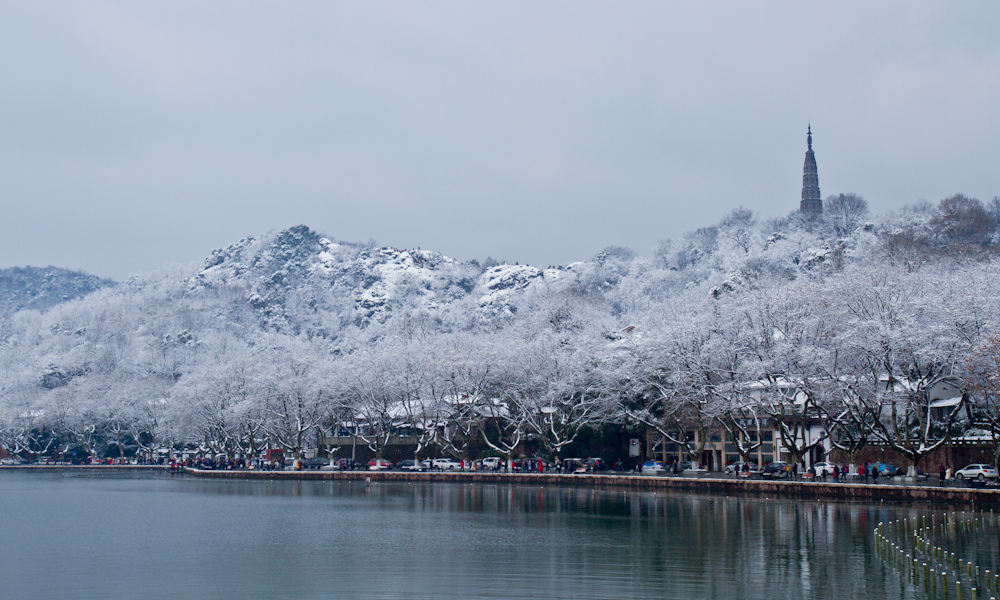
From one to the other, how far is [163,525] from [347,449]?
147 ft

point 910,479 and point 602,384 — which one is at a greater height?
point 602,384

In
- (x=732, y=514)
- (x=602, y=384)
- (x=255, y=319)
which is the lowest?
(x=732, y=514)

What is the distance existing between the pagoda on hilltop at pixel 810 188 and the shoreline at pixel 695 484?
103 meters

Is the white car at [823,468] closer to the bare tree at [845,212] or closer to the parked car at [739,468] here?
the parked car at [739,468]

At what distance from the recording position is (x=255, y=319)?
160 metres

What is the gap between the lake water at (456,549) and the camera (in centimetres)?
2109

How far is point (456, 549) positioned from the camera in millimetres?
27859

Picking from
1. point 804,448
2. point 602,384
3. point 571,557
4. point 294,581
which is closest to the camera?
point 294,581

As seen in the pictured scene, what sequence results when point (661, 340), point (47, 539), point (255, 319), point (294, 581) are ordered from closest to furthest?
point (294, 581)
point (47, 539)
point (661, 340)
point (255, 319)

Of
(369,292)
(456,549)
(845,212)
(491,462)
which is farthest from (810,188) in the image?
(456,549)

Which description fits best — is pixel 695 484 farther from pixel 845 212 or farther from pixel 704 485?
pixel 845 212

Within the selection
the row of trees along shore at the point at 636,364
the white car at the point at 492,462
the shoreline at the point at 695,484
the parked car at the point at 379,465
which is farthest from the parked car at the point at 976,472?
the parked car at the point at 379,465

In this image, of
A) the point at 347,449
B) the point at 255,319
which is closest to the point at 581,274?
the point at 255,319

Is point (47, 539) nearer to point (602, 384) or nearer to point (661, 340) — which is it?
point (661, 340)
